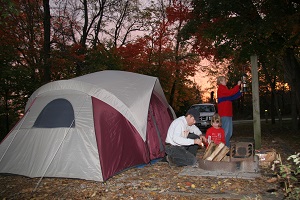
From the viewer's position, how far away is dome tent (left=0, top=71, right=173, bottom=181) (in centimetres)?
575

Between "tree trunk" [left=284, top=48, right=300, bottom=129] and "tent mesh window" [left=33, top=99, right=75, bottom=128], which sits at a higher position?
"tree trunk" [left=284, top=48, right=300, bottom=129]

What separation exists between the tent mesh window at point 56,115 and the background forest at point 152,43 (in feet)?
6.66

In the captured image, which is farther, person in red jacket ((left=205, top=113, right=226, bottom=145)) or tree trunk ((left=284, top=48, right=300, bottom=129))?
tree trunk ((left=284, top=48, right=300, bottom=129))

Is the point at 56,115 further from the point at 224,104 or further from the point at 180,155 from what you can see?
the point at 224,104

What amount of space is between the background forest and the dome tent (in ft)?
6.74

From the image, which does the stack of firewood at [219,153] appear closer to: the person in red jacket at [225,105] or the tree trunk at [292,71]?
the person in red jacket at [225,105]

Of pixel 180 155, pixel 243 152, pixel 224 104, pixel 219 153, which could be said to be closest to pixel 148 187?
pixel 180 155

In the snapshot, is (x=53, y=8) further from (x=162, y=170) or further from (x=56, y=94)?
(x=162, y=170)

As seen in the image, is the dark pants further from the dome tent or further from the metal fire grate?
the metal fire grate

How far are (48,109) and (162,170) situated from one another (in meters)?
2.81

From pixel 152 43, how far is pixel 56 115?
15523 mm

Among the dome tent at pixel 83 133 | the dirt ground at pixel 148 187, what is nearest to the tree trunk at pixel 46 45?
the dome tent at pixel 83 133

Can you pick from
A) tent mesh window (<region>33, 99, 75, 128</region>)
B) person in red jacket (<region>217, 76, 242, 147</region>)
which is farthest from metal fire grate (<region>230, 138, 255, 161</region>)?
tent mesh window (<region>33, 99, 75, 128</region>)

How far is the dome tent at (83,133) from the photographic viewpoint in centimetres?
575
